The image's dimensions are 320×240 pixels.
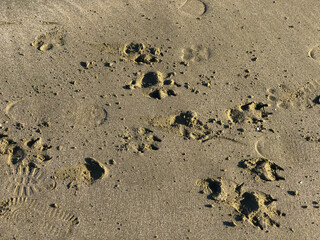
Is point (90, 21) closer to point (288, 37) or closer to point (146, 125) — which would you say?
point (146, 125)

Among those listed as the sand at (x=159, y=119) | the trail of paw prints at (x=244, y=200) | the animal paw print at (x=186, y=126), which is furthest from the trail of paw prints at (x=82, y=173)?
the trail of paw prints at (x=244, y=200)

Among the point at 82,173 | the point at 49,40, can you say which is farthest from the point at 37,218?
the point at 49,40

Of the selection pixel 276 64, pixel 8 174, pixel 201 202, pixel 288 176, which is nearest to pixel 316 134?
pixel 288 176

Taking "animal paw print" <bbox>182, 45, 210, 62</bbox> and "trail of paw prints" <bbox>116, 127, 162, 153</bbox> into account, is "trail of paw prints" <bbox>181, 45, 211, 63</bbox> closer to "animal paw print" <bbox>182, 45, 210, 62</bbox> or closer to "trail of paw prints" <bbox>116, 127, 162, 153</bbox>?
"animal paw print" <bbox>182, 45, 210, 62</bbox>

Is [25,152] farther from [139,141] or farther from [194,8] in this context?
[194,8]

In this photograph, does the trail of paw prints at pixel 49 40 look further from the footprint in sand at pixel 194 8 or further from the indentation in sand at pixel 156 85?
the footprint in sand at pixel 194 8
